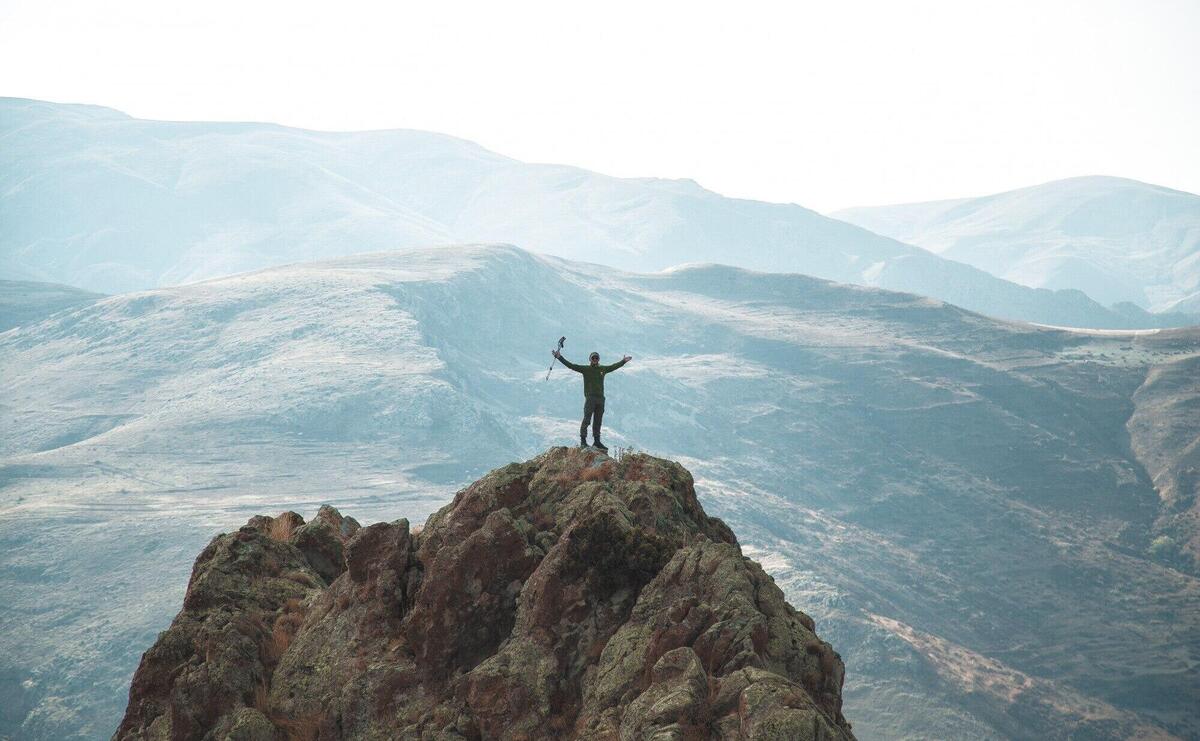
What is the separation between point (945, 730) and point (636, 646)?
16101 centimetres

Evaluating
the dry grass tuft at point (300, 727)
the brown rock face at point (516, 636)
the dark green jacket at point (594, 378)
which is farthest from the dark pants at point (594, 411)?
the dry grass tuft at point (300, 727)

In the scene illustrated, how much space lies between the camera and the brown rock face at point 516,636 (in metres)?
14.2

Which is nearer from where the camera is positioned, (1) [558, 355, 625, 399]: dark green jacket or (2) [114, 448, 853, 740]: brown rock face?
(2) [114, 448, 853, 740]: brown rock face

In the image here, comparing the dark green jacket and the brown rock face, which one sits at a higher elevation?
the dark green jacket

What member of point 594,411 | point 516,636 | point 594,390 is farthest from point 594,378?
point 516,636

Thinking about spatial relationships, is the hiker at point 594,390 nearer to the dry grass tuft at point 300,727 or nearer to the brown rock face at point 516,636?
the brown rock face at point 516,636

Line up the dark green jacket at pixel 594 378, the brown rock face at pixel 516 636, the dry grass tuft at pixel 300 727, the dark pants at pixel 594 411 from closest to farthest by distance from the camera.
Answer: the brown rock face at pixel 516 636 < the dry grass tuft at pixel 300 727 < the dark green jacket at pixel 594 378 < the dark pants at pixel 594 411

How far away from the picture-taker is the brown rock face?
14156 mm

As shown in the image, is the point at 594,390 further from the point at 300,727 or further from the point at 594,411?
the point at 300,727

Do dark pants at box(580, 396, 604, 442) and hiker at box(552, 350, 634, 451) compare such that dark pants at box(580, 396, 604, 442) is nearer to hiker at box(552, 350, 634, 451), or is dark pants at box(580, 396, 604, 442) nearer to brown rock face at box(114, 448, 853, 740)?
hiker at box(552, 350, 634, 451)

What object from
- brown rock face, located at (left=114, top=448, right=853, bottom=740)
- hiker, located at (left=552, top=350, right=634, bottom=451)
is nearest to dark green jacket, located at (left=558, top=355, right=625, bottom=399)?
hiker, located at (left=552, top=350, right=634, bottom=451)

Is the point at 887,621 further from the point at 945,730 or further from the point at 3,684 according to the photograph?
the point at 3,684

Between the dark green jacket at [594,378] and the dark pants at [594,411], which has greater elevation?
the dark green jacket at [594,378]

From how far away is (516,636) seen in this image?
1620 cm
